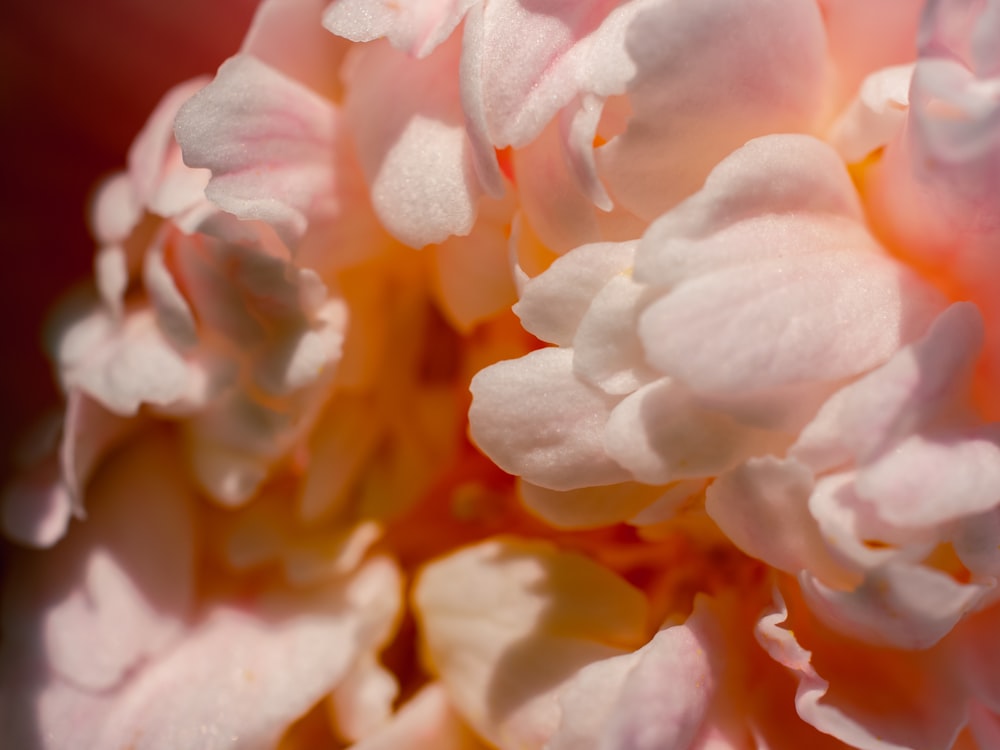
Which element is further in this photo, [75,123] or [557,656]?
[75,123]

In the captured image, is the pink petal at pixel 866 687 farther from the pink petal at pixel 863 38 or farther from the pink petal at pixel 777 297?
the pink petal at pixel 863 38

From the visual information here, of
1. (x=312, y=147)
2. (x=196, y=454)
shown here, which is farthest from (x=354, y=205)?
(x=196, y=454)

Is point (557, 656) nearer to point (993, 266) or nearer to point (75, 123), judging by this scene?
point (993, 266)

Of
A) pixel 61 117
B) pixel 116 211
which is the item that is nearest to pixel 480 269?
pixel 116 211

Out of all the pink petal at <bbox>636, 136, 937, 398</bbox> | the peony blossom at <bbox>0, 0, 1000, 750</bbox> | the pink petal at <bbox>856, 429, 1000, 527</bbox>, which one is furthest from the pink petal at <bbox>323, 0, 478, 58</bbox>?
the pink petal at <bbox>856, 429, 1000, 527</bbox>

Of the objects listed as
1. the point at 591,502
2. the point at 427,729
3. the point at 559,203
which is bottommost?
the point at 427,729

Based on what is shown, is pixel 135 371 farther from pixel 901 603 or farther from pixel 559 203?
→ pixel 901 603

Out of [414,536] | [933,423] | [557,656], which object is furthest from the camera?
[414,536]

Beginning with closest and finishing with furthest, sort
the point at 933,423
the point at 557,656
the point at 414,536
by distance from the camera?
the point at 933,423
the point at 557,656
the point at 414,536
